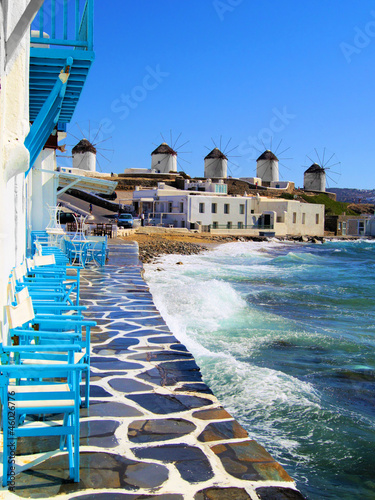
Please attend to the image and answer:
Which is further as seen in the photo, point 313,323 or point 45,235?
point 45,235

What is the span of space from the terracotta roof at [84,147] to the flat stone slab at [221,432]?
64277mm

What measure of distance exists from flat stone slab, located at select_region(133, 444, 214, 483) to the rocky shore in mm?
16528

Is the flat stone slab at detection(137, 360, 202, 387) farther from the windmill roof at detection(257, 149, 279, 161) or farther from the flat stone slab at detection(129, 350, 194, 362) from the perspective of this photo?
the windmill roof at detection(257, 149, 279, 161)

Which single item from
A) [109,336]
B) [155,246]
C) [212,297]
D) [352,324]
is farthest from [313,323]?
[155,246]

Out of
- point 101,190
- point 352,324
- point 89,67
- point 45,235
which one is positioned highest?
point 89,67

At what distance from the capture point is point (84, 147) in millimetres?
64750

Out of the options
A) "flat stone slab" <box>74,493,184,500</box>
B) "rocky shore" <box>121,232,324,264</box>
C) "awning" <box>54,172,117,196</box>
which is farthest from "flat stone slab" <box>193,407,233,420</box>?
"rocky shore" <box>121,232,324,264</box>

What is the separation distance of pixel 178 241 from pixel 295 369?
85.8 feet

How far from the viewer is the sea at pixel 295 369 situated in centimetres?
424

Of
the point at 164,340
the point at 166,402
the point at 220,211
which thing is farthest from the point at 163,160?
the point at 166,402

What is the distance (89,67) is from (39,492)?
5.79m

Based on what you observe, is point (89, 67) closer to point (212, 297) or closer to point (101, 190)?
point (212, 297)

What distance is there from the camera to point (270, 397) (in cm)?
539

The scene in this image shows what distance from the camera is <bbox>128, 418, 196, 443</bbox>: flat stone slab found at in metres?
3.19
